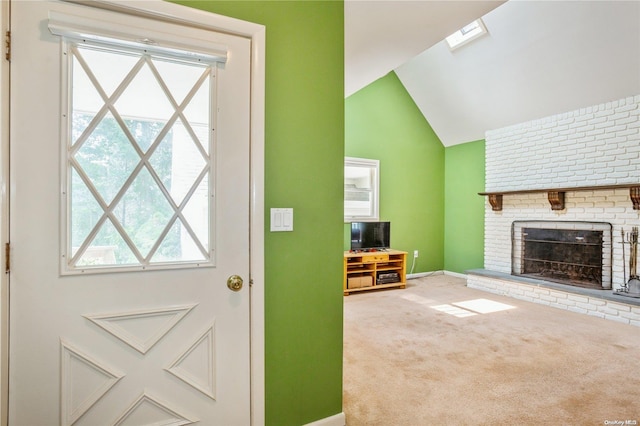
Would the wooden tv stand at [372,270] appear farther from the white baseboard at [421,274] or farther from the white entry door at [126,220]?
the white entry door at [126,220]

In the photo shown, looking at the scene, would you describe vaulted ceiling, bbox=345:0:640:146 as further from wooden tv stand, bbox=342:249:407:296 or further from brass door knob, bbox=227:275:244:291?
wooden tv stand, bbox=342:249:407:296

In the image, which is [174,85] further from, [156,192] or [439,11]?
[439,11]

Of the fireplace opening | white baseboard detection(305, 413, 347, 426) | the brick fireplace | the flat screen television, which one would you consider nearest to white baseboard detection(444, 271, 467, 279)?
the brick fireplace

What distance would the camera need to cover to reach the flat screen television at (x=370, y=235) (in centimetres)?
520

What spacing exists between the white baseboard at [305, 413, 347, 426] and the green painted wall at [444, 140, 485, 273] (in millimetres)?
4833

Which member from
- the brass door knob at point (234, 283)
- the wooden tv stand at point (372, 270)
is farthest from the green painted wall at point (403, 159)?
the brass door knob at point (234, 283)

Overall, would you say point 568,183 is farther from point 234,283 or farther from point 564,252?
point 234,283

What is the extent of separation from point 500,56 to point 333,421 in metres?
4.75

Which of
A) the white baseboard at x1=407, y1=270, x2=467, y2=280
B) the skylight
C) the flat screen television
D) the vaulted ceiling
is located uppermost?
the skylight

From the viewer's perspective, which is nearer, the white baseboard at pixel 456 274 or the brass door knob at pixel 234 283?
the brass door knob at pixel 234 283

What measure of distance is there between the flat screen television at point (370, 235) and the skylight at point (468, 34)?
2805mm

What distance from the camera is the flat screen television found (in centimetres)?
520

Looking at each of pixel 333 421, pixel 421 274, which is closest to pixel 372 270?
pixel 421 274

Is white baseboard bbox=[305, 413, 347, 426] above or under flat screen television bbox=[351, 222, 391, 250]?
under
